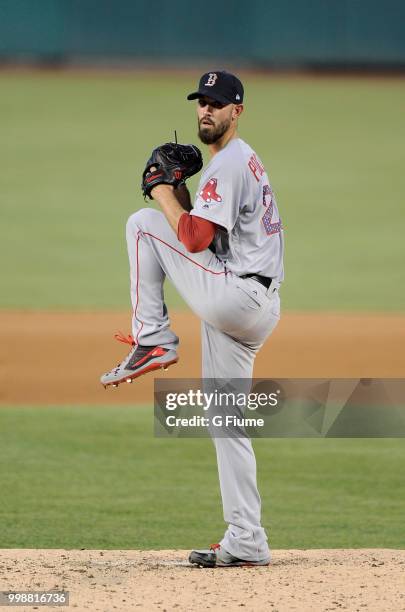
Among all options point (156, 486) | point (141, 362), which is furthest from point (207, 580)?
point (156, 486)

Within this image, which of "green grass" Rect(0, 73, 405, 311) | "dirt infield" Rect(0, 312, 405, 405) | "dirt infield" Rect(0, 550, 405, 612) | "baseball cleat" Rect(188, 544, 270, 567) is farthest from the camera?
"green grass" Rect(0, 73, 405, 311)

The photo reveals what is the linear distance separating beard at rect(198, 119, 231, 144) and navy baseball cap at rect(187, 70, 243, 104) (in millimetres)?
87

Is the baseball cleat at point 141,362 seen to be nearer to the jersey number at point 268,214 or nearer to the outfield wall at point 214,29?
the jersey number at point 268,214

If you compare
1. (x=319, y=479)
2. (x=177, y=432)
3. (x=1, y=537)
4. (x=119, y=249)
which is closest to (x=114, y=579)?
(x=1, y=537)

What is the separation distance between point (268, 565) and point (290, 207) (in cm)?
1153

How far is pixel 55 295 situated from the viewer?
12258 millimetres

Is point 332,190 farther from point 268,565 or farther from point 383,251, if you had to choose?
point 268,565

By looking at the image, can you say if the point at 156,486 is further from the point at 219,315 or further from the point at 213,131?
the point at 213,131

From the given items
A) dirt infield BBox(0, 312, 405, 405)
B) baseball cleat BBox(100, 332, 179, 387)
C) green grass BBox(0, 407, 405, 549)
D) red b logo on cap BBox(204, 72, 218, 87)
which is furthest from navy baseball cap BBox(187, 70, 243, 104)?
dirt infield BBox(0, 312, 405, 405)

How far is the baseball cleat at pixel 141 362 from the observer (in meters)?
4.92

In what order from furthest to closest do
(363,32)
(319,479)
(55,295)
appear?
(363,32) → (55,295) → (319,479)

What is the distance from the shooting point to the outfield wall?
21.9 m

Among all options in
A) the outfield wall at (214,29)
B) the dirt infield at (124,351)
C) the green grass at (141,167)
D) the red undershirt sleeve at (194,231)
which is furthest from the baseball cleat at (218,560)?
the outfield wall at (214,29)

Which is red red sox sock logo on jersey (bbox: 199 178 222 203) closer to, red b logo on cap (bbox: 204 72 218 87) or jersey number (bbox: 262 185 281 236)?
jersey number (bbox: 262 185 281 236)
